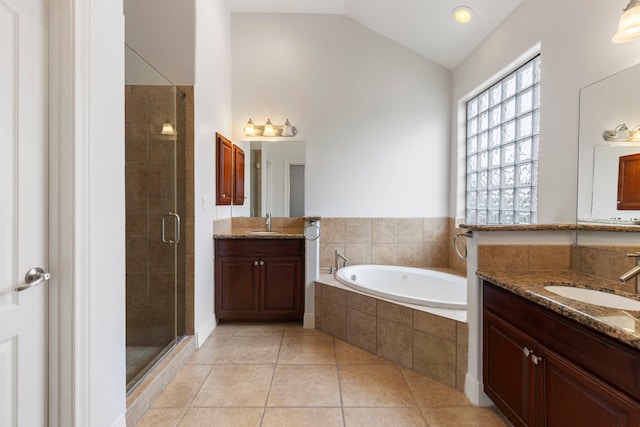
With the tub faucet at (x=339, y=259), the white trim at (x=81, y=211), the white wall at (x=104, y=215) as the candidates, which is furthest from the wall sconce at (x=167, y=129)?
the tub faucet at (x=339, y=259)

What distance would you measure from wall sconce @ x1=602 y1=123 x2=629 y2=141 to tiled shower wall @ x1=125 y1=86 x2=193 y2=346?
2674mm

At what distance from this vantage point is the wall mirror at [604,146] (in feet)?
4.97

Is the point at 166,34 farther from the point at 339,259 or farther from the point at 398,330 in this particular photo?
the point at 398,330

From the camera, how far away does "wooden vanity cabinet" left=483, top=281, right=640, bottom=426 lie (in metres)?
0.95

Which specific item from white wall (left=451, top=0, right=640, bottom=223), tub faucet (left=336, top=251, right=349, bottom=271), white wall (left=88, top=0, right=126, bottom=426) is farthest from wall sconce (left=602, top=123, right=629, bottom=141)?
white wall (left=88, top=0, right=126, bottom=426)

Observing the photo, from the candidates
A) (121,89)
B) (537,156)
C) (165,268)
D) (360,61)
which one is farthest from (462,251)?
(121,89)

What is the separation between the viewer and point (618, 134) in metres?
1.58

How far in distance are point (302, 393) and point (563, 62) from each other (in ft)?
8.84

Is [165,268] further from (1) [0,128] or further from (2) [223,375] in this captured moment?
(1) [0,128]

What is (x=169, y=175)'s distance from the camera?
7.61 feet

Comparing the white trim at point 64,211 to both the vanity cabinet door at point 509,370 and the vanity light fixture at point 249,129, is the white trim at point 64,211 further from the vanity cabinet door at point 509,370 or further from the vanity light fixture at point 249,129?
the vanity light fixture at point 249,129

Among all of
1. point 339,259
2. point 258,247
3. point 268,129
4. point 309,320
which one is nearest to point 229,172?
point 268,129

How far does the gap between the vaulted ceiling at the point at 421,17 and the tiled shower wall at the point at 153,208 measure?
5.94 ft

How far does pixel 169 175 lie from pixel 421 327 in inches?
84.6
